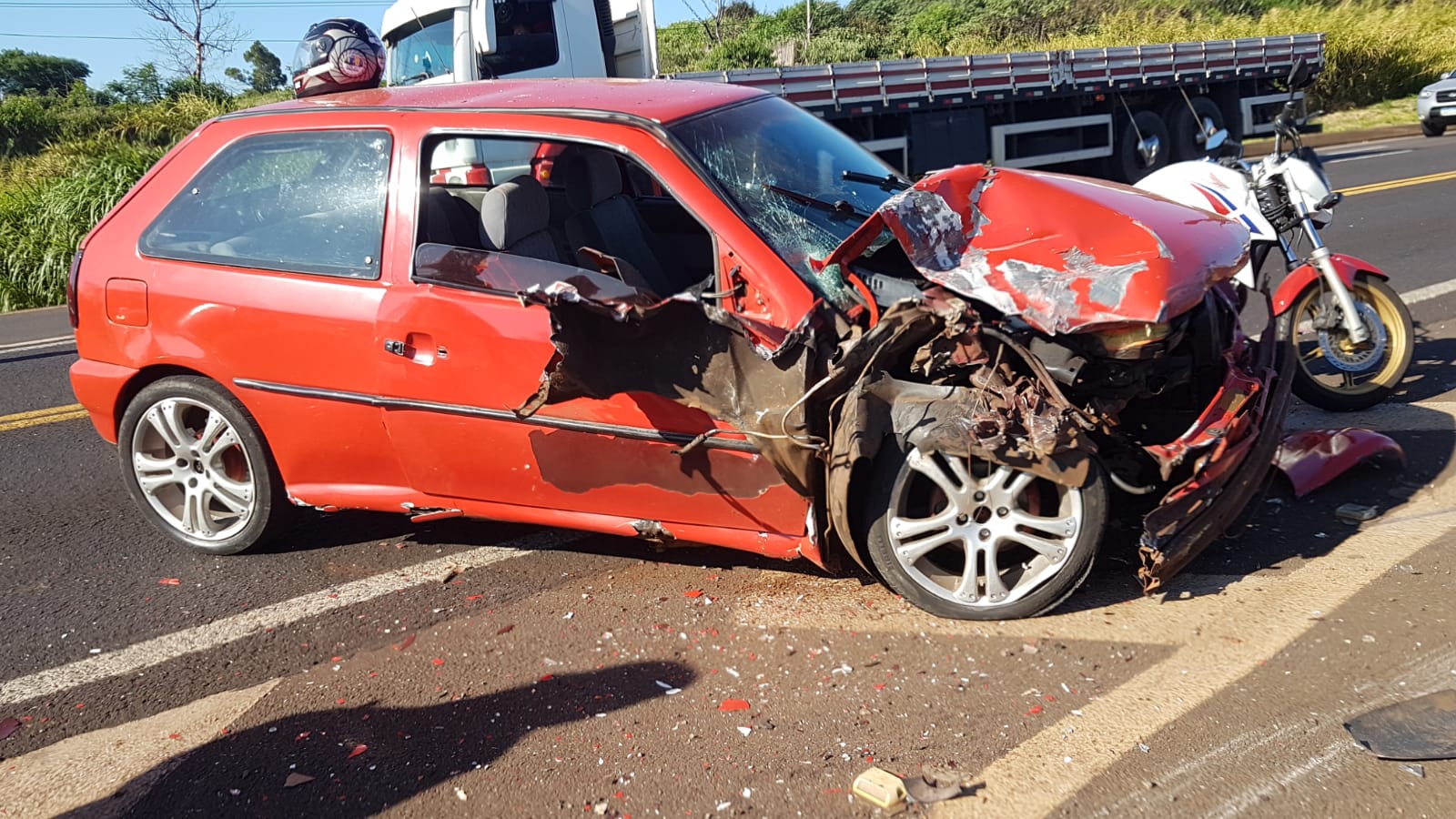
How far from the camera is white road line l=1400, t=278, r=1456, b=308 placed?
7.02 meters

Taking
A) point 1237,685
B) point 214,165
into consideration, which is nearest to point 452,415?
point 214,165

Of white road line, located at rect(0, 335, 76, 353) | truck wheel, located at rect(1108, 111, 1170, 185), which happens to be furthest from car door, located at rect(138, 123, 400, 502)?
truck wheel, located at rect(1108, 111, 1170, 185)

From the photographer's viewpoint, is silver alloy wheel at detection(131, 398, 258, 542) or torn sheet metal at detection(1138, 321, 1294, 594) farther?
silver alloy wheel at detection(131, 398, 258, 542)

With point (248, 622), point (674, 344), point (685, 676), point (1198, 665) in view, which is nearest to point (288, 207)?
point (248, 622)

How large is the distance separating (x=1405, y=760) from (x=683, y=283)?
306cm

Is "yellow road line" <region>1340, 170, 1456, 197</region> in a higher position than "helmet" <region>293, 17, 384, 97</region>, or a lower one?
lower

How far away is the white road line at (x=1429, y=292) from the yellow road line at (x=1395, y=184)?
541 centimetres

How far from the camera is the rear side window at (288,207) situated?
400 cm

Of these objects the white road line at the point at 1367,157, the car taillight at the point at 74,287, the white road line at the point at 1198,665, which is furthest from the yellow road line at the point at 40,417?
the white road line at the point at 1367,157

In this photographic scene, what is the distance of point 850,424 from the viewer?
330cm

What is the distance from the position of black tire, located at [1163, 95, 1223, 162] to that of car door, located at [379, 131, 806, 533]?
14244mm

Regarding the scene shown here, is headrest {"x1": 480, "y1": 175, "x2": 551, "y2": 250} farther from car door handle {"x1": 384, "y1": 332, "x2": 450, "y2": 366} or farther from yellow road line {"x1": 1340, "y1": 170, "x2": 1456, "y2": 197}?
yellow road line {"x1": 1340, "y1": 170, "x2": 1456, "y2": 197}

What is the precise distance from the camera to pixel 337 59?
20.9ft

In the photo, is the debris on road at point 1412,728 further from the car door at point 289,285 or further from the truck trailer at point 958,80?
the truck trailer at point 958,80
